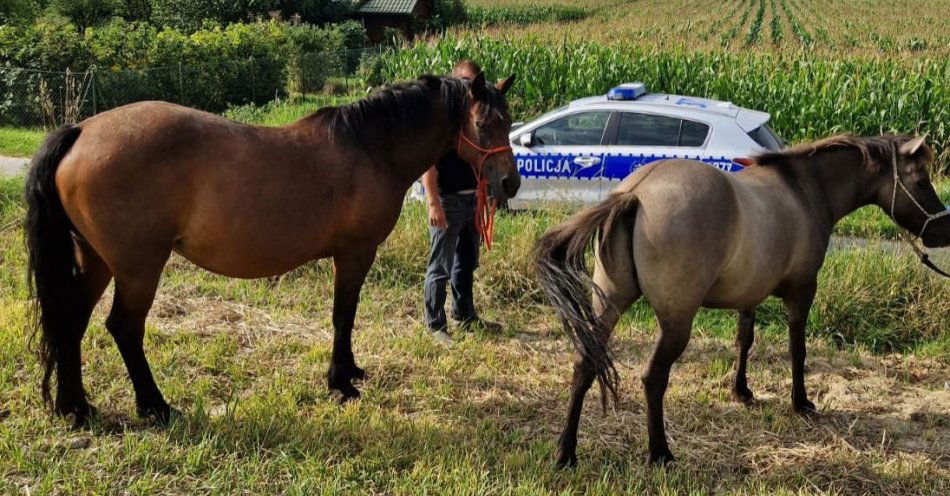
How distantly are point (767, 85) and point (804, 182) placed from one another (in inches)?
374

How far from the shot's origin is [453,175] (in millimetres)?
5469

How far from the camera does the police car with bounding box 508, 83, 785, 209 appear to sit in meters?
8.44

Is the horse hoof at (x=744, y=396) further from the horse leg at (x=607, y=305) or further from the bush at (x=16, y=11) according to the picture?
the bush at (x=16, y=11)

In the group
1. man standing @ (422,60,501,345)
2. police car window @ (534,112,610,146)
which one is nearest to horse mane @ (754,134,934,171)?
man standing @ (422,60,501,345)

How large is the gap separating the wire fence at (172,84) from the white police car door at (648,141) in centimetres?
625

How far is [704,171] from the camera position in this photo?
380 cm

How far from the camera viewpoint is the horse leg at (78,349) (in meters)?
3.96

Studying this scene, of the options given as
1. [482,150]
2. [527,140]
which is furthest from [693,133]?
[482,150]

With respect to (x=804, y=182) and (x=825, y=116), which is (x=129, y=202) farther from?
(x=825, y=116)

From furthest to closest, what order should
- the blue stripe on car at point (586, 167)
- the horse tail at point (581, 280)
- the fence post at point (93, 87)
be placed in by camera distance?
the fence post at point (93, 87), the blue stripe on car at point (586, 167), the horse tail at point (581, 280)

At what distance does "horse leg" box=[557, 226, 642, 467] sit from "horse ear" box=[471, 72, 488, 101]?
1245 mm

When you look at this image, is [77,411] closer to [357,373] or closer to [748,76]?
[357,373]

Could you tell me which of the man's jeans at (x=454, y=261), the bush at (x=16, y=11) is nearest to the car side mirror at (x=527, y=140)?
the man's jeans at (x=454, y=261)

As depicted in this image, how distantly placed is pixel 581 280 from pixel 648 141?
217 inches
